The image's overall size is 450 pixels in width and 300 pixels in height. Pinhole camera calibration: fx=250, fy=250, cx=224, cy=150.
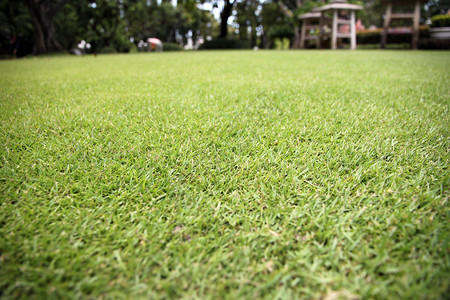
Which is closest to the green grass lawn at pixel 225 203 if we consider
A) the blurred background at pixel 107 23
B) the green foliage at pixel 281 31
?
the blurred background at pixel 107 23

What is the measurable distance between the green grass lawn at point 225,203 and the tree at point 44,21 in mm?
16586

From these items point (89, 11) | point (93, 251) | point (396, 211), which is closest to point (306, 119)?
point (396, 211)

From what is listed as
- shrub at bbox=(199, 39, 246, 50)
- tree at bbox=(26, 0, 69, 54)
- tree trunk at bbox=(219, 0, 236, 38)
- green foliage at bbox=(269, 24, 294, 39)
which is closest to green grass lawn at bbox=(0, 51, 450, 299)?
tree at bbox=(26, 0, 69, 54)

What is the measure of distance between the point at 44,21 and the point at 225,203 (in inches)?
764

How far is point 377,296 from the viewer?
70 cm

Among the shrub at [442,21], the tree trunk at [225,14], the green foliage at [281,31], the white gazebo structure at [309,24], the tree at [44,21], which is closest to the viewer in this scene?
the shrub at [442,21]

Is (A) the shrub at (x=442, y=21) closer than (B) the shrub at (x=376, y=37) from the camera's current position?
Yes

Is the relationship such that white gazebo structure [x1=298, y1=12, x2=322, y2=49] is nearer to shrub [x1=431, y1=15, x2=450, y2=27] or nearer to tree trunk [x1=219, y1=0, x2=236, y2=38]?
shrub [x1=431, y1=15, x2=450, y2=27]

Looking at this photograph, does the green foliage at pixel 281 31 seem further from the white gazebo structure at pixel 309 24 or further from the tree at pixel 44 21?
the tree at pixel 44 21

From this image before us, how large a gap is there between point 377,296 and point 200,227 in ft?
1.92

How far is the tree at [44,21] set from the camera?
14.4 metres

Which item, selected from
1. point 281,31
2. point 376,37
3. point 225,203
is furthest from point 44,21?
point 376,37

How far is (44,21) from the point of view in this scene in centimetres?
1505

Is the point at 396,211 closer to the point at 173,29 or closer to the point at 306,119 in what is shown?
the point at 306,119
